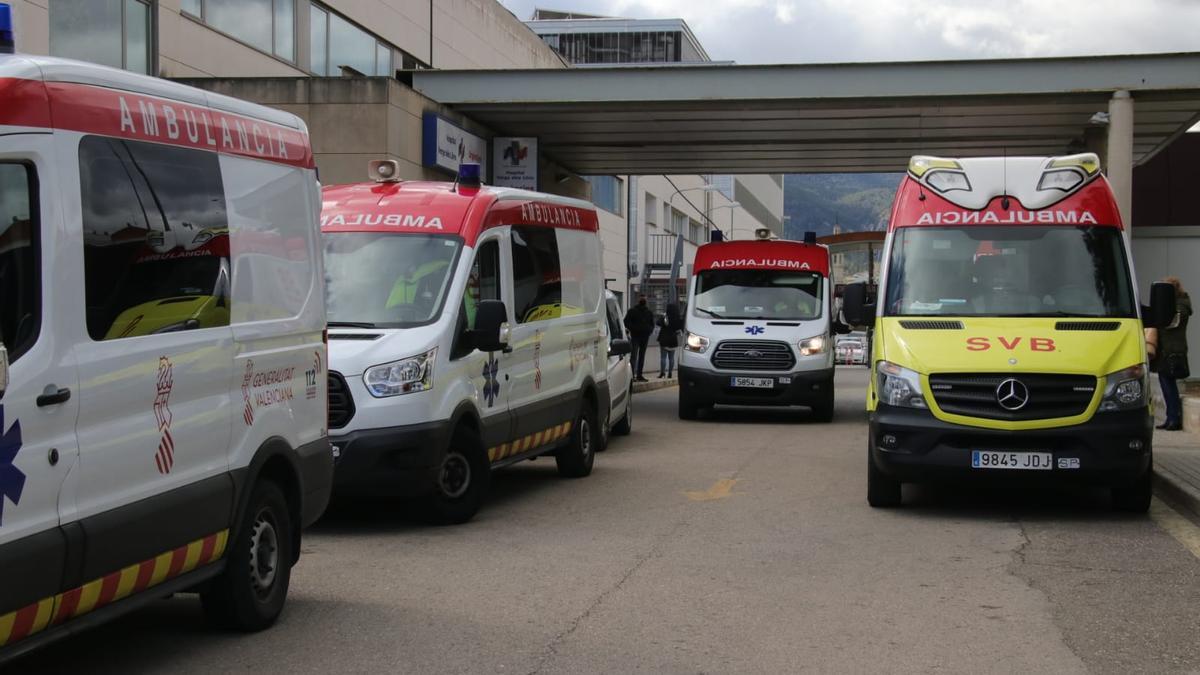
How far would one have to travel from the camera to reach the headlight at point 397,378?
9352 mm

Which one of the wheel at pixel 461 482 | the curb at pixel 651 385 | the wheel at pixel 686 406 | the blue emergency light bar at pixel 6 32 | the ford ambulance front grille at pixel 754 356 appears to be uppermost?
the blue emergency light bar at pixel 6 32

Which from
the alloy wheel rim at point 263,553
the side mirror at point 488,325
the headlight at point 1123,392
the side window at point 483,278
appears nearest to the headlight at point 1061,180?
the headlight at point 1123,392

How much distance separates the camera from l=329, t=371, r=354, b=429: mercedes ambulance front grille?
366 inches

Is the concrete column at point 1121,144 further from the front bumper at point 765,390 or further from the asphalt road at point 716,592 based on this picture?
the asphalt road at point 716,592

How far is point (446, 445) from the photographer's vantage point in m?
9.59

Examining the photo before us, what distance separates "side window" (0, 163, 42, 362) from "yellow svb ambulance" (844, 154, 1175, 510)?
6918mm

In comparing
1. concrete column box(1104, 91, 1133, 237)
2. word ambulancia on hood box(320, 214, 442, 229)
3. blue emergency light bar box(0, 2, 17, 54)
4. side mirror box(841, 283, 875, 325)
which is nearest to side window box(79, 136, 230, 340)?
blue emergency light bar box(0, 2, 17, 54)

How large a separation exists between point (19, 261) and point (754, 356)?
15.8m

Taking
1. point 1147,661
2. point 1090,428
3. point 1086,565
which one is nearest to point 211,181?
point 1147,661

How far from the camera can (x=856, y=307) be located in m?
12.1

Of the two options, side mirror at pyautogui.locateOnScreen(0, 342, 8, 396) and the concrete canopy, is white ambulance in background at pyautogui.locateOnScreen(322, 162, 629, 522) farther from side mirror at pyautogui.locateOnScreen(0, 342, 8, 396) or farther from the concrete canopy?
the concrete canopy

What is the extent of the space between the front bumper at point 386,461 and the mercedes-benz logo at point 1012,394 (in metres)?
3.96

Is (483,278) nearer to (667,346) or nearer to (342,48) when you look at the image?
(342,48)

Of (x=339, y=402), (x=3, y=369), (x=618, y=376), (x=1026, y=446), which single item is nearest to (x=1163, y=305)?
(x=1026, y=446)
